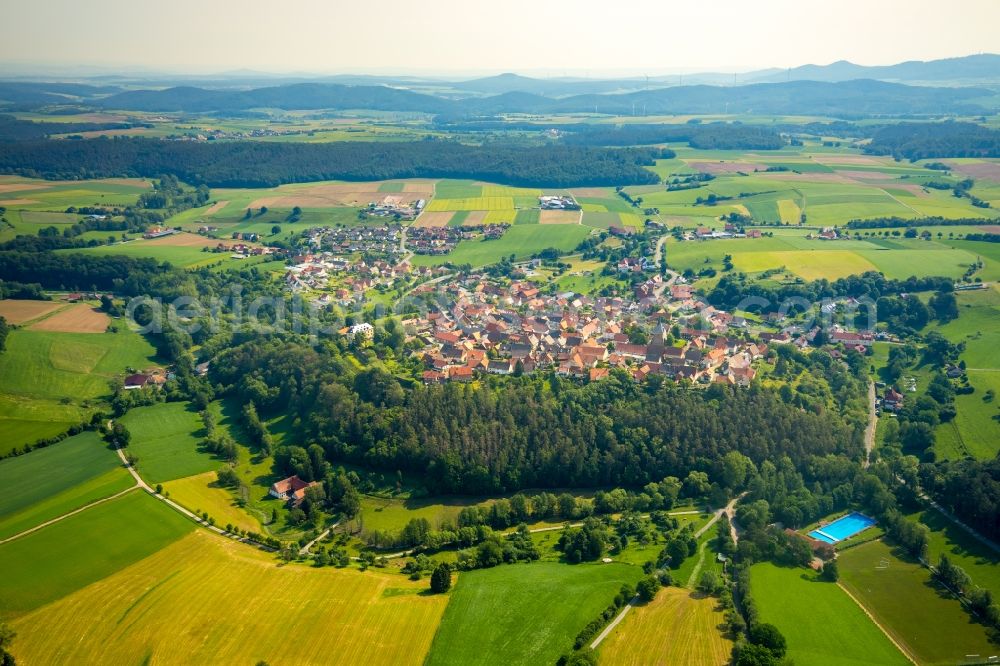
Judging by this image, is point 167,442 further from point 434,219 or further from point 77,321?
point 434,219

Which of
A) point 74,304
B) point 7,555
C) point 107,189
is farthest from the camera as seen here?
point 107,189

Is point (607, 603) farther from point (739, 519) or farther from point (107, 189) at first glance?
point (107, 189)

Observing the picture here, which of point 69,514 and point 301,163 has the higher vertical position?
point 301,163

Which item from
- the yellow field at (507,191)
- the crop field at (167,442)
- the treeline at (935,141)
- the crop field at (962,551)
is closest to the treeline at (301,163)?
the yellow field at (507,191)

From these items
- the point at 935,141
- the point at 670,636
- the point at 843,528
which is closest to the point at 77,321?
the point at 670,636

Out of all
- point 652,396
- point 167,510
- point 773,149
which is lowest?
point 167,510

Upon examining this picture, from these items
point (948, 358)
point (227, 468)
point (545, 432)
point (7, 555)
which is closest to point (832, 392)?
point (948, 358)
